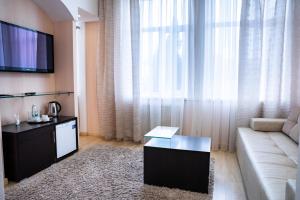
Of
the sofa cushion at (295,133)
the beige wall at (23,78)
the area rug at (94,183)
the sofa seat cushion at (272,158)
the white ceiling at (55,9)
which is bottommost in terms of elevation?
the area rug at (94,183)

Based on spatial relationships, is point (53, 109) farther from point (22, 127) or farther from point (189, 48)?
point (189, 48)

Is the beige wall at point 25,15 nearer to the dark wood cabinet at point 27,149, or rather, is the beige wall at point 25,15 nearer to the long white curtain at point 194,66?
the long white curtain at point 194,66

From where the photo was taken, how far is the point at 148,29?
382cm

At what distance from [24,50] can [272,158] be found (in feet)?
10.4

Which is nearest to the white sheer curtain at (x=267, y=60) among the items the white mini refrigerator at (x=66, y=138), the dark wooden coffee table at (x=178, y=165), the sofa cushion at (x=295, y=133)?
the sofa cushion at (x=295, y=133)

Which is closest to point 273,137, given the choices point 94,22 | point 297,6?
point 297,6

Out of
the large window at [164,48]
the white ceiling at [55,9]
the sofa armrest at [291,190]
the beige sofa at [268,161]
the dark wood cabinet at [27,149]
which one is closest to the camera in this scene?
the sofa armrest at [291,190]

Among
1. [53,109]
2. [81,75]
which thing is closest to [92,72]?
[81,75]

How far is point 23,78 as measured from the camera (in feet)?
10.1

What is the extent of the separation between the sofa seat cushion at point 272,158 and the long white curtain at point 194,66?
0.67 metres

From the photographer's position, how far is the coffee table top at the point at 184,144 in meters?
2.34

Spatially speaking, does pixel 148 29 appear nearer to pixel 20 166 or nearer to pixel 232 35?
pixel 232 35

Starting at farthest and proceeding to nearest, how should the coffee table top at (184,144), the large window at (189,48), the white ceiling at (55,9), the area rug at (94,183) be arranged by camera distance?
the large window at (189,48) → the white ceiling at (55,9) → the coffee table top at (184,144) → the area rug at (94,183)

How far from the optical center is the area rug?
7.27 ft
